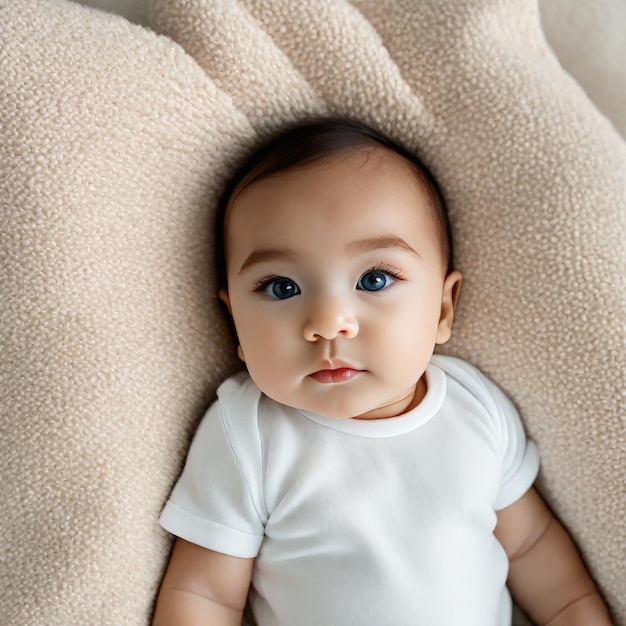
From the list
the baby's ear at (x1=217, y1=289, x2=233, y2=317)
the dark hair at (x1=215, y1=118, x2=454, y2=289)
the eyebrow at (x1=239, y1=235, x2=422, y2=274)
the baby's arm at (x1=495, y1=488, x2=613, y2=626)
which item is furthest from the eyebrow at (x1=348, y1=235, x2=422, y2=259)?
the baby's arm at (x1=495, y1=488, x2=613, y2=626)

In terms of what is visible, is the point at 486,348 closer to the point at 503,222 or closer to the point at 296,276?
the point at 503,222

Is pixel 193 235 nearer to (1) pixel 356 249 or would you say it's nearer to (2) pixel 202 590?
(1) pixel 356 249

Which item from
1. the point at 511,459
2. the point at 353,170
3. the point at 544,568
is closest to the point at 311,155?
the point at 353,170

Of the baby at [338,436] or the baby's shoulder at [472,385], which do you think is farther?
the baby's shoulder at [472,385]

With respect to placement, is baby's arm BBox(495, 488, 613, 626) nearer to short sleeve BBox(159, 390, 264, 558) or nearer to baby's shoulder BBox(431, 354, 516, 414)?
baby's shoulder BBox(431, 354, 516, 414)

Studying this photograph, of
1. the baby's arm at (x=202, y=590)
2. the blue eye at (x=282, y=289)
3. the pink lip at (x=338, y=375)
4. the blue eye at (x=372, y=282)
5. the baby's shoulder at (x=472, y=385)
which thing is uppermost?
the blue eye at (x=372, y=282)

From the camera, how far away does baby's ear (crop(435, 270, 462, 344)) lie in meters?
1.12

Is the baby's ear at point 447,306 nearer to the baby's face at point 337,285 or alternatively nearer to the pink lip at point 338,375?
the baby's face at point 337,285

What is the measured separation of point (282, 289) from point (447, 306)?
0.26 m

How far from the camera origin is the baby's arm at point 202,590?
3.38 ft

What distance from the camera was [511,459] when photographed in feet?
3.74

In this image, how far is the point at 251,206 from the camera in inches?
41.1

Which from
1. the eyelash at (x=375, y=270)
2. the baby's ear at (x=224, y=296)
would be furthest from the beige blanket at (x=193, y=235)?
the eyelash at (x=375, y=270)

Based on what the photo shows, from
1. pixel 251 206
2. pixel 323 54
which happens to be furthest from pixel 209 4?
pixel 251 206
